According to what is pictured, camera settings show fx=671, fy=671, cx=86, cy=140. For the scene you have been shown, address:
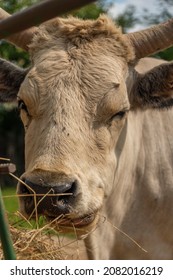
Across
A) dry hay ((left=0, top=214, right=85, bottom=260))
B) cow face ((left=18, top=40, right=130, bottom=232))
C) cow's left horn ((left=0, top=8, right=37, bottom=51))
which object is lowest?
dry hay ((left=0, top=214, right=85, bottom=260))

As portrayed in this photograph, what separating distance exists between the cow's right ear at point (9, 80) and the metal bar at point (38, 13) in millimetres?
3560

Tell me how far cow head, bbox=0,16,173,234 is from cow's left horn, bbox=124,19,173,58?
0.20 ft

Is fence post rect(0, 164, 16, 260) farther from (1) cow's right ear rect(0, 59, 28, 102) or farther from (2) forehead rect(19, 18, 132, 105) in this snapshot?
(1) cow's right ear rect(0, 59, 28, 102)

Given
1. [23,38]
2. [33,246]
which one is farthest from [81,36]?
[33,246]

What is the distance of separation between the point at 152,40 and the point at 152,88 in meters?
0.42

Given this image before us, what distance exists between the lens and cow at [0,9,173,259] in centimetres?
432

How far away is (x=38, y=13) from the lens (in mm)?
1878

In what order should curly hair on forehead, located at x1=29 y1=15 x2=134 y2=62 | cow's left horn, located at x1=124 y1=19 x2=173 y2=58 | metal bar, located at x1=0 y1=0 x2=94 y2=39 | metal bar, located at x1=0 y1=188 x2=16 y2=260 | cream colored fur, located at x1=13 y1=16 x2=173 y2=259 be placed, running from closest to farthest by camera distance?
1. metal bar, located at x1=0 y1=0 x2=94 y2=39
2. metal bar, located at x1=0 y1=188 x2=16 y2=260
3. cream colored fur, located at x1=13 y1=16 x2=173 y2=259
4. curly hair on forehead, located at x1=29 y1=15 x2=134 y2=62
5. cow's left horn, located at x1=124 y1=19 x2=173 y2=58

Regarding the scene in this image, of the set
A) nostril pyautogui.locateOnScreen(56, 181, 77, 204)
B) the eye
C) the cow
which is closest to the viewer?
nostril pyautogui.locateOnScreen(56, 181, 77, 204)

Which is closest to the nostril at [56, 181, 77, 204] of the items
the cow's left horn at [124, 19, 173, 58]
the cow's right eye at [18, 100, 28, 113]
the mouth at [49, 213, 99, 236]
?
the mouth at [49, 213, 99, 236]

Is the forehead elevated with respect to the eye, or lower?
elevated

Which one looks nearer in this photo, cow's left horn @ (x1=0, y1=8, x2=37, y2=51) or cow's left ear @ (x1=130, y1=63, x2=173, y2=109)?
cow's left ear @ (x1=130, y1=63, x2=173, y2=109)


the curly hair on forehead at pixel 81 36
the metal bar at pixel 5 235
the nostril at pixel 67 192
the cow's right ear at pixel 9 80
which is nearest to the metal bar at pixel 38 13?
the metal bar at pixel 5 235

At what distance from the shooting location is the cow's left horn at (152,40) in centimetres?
550
